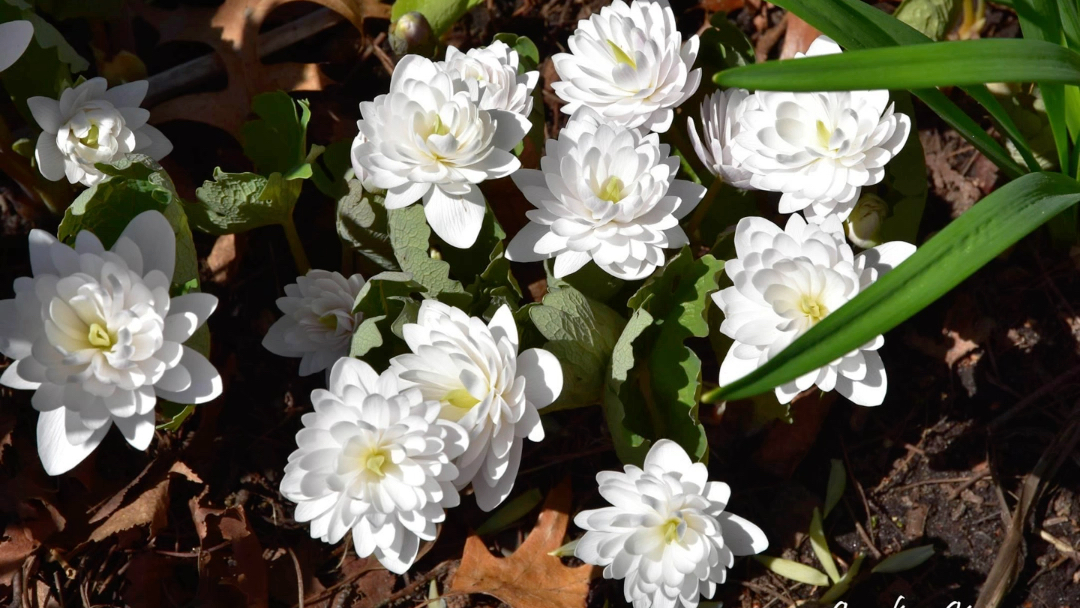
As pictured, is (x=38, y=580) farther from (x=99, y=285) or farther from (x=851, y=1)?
(x=851, y=1)

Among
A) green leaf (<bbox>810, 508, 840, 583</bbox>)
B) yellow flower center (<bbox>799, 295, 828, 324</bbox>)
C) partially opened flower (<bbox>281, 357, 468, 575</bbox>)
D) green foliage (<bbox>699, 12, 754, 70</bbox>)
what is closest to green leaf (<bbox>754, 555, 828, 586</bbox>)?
green leaf (<bbox>810, 508, 840, 583</bbox>)

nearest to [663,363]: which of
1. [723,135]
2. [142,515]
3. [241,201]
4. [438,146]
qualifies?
[723,135]

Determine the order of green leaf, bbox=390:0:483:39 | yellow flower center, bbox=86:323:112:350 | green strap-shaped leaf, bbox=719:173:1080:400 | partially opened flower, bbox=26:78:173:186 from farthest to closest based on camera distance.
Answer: green leaf, bbox=390:0:483:39 → partially opened flower, bbox=26:78:173:186 → yellow flower center, bbox=86:323:112:350 → green strap-shaped leaf, bbox=719:173:1080:400

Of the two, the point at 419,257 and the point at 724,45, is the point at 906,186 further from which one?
the point at 419,257

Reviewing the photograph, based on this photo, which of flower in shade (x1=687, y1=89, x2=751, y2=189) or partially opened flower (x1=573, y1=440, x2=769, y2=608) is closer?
partially opened flower (x1=573, y1=440, x2=769, y2=608)

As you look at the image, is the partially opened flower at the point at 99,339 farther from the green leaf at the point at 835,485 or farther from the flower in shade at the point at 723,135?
the green leaf at the point at 835,485

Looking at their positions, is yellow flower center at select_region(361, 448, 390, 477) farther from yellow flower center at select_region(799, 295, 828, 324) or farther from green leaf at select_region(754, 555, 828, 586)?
green leaf at select_region(754, 555, 828, 586)
